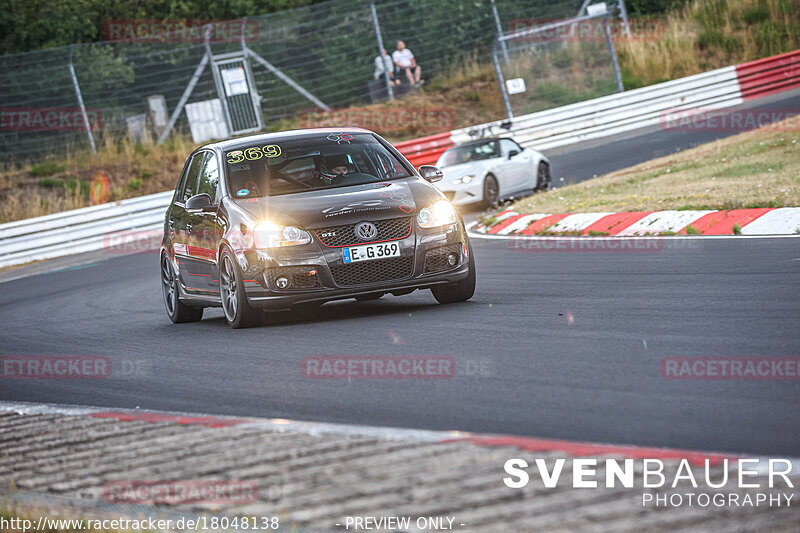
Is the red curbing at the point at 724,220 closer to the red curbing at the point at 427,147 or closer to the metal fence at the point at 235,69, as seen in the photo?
the red curbing at the point at 427,147

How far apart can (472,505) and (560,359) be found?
2854 millimetres

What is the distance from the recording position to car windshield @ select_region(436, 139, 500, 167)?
21.3 metres

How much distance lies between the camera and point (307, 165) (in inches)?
392

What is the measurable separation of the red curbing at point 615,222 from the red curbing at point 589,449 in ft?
29.8

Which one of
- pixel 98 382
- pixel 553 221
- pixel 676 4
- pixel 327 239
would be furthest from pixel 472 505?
pixel 676 4

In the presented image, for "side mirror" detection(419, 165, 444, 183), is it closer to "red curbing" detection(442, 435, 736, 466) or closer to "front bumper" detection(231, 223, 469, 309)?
"front bumper" detection(231, 223, 469, 309)

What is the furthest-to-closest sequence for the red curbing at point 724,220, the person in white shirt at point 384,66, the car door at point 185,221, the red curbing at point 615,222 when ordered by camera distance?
the person in white shirt at point 384,66 → the red curbing at point 615,222 → the red curbing at point 724,220 → the car door at point 185,221

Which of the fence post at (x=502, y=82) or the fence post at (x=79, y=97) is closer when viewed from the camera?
the fence post at (x=79, y=97)

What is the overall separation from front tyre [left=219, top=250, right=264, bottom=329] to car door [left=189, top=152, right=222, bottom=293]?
0.22 meters

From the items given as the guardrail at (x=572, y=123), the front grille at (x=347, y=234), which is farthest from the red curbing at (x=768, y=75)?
the front grille at (x=347, y=234)

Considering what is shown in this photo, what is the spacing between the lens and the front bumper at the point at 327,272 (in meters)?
8.96

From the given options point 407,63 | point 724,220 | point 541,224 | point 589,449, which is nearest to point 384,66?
point 407,63

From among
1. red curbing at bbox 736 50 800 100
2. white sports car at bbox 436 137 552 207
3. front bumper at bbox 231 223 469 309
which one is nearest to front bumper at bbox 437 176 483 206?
white sports car at bbox 436 137 552 207

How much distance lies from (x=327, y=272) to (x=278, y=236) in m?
0.47
